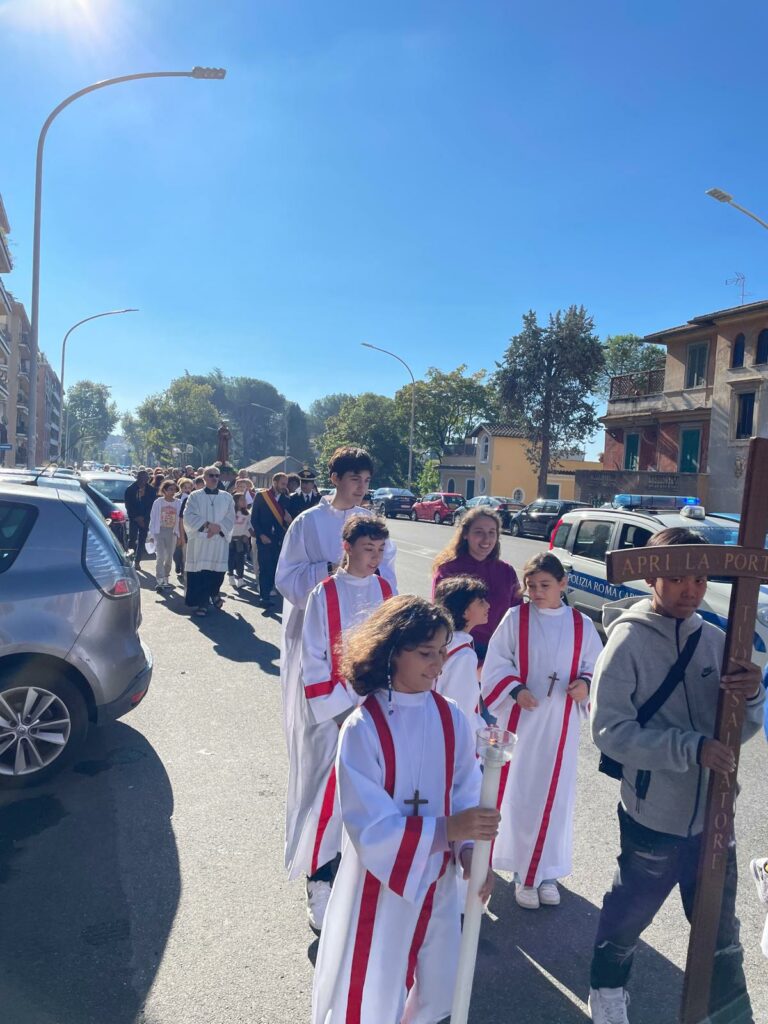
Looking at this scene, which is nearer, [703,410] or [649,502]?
[649,502]

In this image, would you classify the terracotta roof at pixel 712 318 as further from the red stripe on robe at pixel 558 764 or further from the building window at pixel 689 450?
the red stripe on robe at pixel 558 764

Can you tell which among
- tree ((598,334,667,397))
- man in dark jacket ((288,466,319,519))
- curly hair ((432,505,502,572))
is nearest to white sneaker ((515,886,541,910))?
curly hair ((432,505,502,572))

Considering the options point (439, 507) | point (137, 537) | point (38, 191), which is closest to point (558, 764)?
point (137, 537)

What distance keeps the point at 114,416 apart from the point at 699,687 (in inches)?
5740

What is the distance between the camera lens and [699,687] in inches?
95.4

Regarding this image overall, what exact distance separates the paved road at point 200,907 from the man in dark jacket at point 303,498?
5148 mm

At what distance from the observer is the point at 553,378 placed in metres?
A: 39.9

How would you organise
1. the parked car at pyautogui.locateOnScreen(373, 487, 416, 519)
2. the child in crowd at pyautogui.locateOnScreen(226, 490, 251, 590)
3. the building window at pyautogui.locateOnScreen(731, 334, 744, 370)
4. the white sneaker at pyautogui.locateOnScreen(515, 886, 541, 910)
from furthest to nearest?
the parked car at pyautogui.locateOnScreen(373, 487, 416, 519)
the building window at pyautogui.locateOnScreen(731, 334, 744, 370)
the child in crowd at pyautogui.locateOnScreen(226, 490, 251, 590)
the white sneaker at pyautogui.locateOnScreen(515, 886, 541, 910)

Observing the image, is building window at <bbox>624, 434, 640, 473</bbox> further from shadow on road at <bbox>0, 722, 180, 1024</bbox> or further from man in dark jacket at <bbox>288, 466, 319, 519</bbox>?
shadow on road at <bbox>0, 722, 180, 1024</bbox>

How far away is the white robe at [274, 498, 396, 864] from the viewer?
358 cm

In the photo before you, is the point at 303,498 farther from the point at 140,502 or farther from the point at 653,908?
the point at 653,908

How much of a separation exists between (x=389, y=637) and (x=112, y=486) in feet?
53.0

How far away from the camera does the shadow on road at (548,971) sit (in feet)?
8.93

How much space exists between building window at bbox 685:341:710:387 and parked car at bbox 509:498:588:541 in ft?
25.8
